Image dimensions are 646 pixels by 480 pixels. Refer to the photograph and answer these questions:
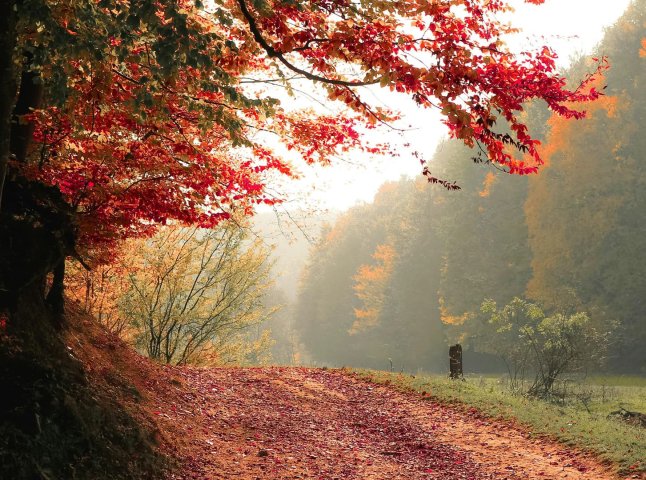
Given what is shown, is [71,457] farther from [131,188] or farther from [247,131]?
[247,131]

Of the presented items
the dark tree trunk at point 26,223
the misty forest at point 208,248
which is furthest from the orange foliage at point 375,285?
the dark tree trunk at point 26,223

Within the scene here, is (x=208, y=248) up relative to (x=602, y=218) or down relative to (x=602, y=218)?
down

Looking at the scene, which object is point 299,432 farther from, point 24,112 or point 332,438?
point 24,112

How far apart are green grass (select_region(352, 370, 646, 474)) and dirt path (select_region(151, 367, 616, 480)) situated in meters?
0.33

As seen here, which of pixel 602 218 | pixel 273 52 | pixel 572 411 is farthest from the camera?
pixel 602 218

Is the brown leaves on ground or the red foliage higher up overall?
the red foliage

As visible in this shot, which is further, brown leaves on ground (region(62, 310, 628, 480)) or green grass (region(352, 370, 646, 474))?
green grass (region(352, 370, 646, 474))

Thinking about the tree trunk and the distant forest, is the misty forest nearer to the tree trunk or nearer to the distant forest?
the tree trunk

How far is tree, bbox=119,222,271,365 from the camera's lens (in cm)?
1403

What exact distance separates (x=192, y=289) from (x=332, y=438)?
22.3 feet

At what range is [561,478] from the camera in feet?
25.6

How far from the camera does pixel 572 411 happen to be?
12172 mm

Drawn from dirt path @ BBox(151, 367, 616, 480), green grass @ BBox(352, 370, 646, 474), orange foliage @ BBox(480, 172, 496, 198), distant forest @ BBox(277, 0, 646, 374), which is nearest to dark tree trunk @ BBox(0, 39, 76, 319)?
dirt path @ BBox(151, 367, 616, 480)

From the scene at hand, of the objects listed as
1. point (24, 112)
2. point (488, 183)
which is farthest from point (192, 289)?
point (488, 183)
